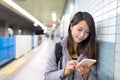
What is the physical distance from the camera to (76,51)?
1.96 m

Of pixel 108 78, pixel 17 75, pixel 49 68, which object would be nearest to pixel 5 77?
pixel 17 75

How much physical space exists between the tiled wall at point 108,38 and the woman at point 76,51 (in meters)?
0.11

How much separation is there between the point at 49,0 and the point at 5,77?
572cm

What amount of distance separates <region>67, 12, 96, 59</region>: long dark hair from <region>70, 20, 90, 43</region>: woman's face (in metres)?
0.03

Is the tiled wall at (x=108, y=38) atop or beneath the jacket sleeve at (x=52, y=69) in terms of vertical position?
atop

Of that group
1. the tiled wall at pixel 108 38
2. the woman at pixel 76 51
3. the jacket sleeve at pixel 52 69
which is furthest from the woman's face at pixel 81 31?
the jacket sleeve at pixel 52 69

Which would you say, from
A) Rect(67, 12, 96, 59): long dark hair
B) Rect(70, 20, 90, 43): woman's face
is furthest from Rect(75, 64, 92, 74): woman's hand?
Rect(70, 20, 90, 43): woman's face

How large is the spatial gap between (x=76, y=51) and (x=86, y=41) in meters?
0.14

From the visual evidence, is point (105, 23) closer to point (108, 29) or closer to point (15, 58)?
point (108, 29)

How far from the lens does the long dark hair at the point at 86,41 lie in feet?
5.98

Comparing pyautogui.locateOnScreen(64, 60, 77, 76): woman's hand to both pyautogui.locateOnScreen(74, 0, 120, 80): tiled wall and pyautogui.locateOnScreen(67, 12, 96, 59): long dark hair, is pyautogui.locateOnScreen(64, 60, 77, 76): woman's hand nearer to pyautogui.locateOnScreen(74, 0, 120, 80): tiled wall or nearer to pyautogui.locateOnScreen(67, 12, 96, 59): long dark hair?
pyautogui.locateOnScreen(67, 12, 96, 59): long dark hair

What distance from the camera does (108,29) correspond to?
5.86ft

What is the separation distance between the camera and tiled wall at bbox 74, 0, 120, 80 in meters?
1.54

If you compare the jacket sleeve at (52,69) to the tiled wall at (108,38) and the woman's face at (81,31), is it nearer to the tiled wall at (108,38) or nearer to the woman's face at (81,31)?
the woman's face at (81,31)
